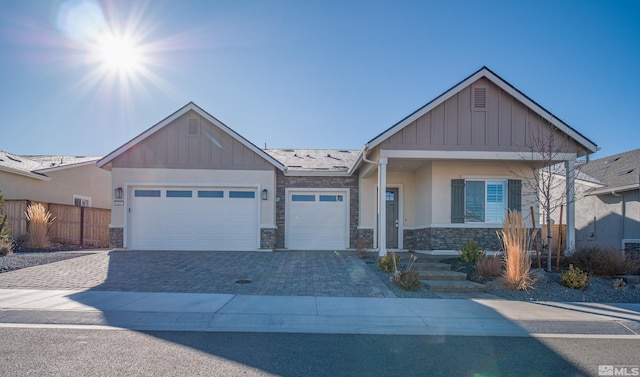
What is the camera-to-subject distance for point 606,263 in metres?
9.79

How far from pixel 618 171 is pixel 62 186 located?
26.3 metres

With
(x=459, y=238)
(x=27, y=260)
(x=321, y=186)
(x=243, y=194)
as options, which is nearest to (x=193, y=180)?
(x=243, y=194)

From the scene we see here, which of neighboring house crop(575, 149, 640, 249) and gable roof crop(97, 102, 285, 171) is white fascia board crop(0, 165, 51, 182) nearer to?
gable roof crop(97, 102, 285, 171)

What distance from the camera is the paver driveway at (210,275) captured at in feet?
27.5

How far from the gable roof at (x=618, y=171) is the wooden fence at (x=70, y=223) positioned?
19828 millimetres

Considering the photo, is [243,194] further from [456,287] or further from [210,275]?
[456,287]

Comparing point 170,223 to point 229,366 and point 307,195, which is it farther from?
point 229,366

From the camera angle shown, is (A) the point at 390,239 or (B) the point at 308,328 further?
(A) the point at 390,239

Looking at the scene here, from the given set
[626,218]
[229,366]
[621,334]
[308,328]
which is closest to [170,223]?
[308,328]

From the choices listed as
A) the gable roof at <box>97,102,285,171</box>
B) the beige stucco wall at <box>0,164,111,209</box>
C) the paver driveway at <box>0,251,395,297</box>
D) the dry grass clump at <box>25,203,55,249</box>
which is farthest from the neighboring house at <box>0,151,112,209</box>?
the paver driveway at <box>0,251,395,297</box>

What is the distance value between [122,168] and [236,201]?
442cm

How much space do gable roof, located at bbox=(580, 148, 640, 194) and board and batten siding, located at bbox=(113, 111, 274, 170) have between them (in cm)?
1240

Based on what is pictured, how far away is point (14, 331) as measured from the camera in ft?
18.6

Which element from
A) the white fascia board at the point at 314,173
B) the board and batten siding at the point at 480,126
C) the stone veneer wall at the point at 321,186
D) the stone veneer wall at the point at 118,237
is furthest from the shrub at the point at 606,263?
the stone veneer wall at the point at 118,237
